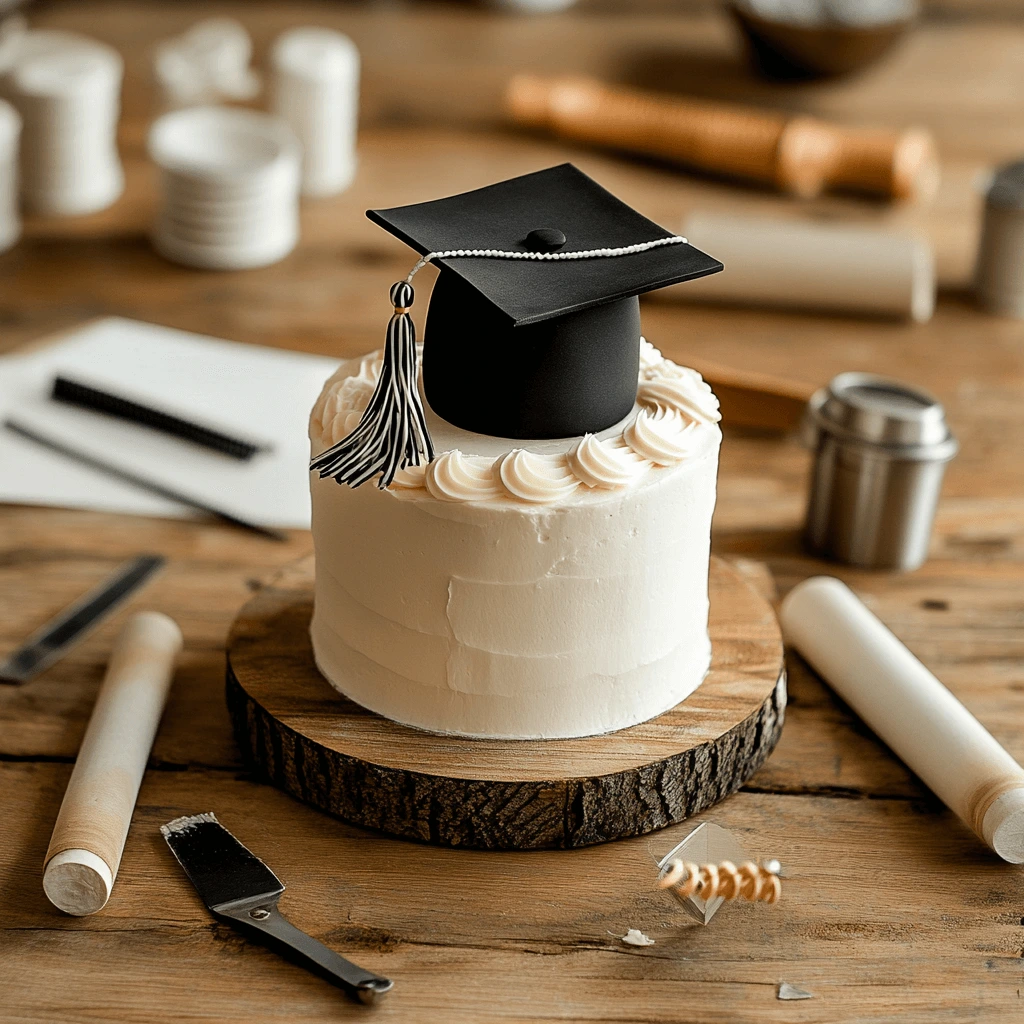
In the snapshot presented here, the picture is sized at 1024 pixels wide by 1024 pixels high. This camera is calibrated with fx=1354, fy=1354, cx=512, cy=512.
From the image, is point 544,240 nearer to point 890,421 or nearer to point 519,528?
point 519,528

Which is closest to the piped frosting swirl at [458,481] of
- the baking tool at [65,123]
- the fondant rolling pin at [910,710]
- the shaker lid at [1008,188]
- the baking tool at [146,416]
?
the fondant rolling pin at [910,710]

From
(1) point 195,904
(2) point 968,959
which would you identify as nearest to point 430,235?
(1) point 195,904

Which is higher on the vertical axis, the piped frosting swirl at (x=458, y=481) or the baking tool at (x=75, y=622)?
the piped frosting swirl at (x=458, y=481)

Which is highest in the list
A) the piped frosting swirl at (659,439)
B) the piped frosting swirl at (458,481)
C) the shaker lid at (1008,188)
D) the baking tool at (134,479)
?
the shaker lid at (1008,188)

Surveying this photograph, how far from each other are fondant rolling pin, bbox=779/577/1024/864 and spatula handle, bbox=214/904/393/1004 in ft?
1.41

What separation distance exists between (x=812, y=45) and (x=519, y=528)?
1.80 meters

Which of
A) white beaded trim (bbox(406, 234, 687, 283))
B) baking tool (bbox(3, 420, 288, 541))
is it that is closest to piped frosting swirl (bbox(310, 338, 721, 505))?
white beaded trim (bbox(406, 234, 687, 283))

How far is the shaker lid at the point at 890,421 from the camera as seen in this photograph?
4.10 feet

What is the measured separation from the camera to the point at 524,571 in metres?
0.88

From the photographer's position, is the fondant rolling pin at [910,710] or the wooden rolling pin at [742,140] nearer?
the fondant rolling pin at [910,710]

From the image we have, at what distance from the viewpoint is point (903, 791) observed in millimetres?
1019

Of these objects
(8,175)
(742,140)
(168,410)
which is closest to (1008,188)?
(742,140)

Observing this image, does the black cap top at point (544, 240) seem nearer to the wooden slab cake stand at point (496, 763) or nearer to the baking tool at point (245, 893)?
the wooden slab cake stand at point (496, 763)

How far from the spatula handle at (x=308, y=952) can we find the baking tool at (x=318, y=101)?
1.48 meters
